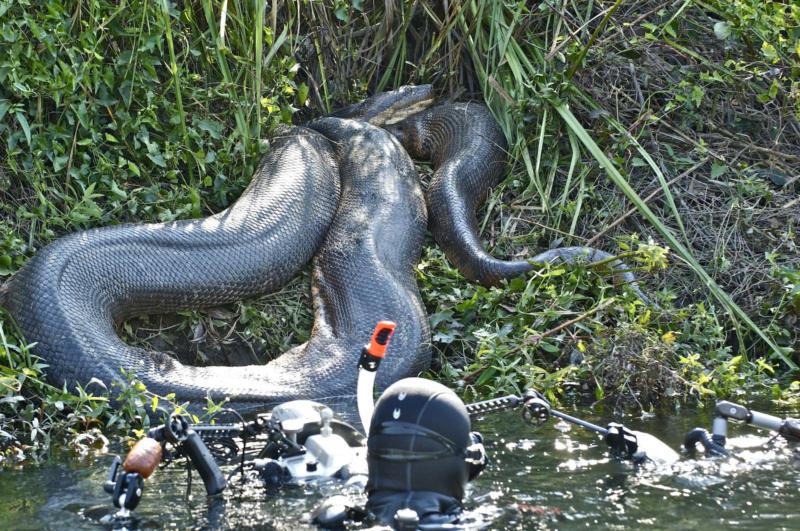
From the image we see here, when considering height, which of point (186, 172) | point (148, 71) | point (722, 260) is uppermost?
point (148, 71)

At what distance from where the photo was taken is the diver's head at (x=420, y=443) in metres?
4.07

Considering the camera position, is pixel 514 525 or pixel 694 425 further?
pixel 694 425

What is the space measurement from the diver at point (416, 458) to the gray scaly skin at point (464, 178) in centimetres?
354

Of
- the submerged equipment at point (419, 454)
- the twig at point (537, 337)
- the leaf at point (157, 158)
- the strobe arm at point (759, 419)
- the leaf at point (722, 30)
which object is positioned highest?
the leaf at point (722, 30)

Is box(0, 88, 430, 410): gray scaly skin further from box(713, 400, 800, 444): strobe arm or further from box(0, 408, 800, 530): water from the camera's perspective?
box(713, 400, 800, 444): strobe arm

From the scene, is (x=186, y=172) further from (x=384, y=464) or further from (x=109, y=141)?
(x=384, y=464)

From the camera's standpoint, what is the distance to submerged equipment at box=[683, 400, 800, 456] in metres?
5.03

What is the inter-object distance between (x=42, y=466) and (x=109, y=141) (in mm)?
2851

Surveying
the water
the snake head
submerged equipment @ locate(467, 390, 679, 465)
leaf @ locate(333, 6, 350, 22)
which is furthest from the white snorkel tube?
the snake head

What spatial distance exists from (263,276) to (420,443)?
364cm

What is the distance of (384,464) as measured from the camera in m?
4.12

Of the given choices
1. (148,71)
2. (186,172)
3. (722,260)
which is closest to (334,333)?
(186,172)

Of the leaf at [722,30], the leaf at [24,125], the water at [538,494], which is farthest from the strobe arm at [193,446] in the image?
the leaf at [722,30]

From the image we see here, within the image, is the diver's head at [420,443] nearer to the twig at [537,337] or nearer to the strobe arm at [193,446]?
the strobe arm at [193,446]
